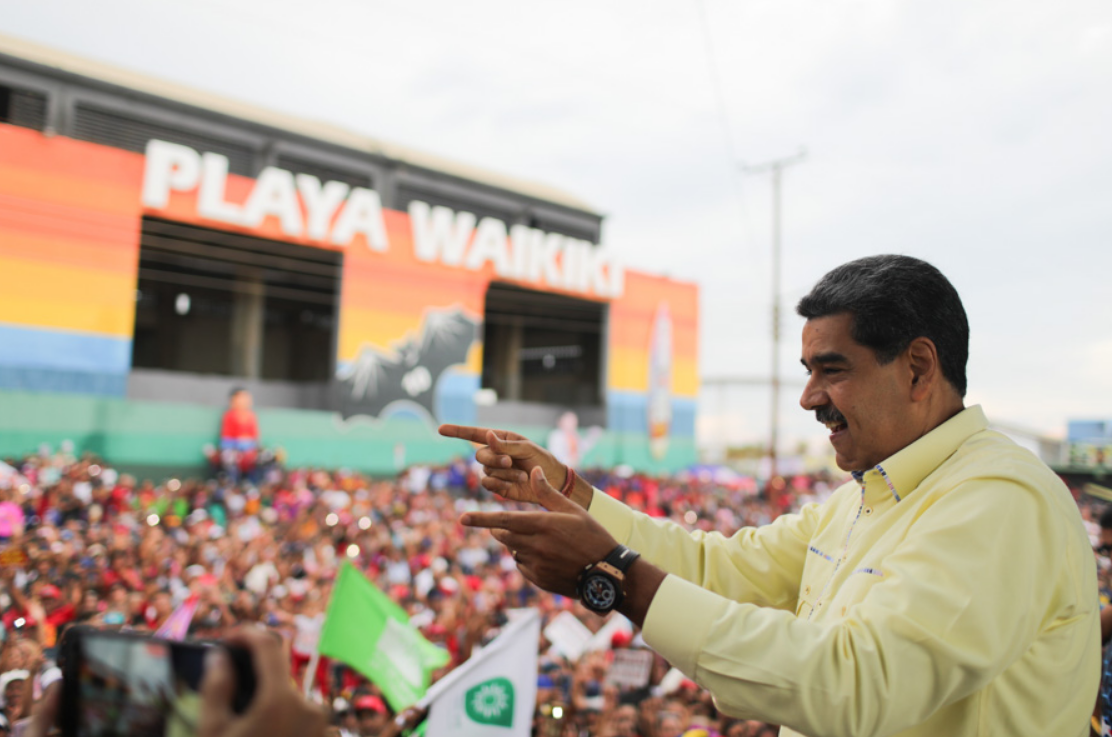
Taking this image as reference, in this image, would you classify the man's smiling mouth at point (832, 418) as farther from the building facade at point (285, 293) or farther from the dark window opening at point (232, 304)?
the dark window opening at point (232, 304)

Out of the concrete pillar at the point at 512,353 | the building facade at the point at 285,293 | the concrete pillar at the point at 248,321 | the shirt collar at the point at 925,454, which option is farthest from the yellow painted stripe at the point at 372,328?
the shirt collar at the point at 925,454

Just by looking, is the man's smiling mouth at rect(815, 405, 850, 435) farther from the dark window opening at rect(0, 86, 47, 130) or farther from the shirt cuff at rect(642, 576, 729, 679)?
the dark window opening at rect(0, 86, 47, 130)

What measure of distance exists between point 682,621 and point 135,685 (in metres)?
0.80

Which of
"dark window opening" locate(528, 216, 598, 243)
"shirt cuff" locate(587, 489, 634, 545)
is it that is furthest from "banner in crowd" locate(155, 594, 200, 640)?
"dark window opening" locate(528, 216, 598, 243)

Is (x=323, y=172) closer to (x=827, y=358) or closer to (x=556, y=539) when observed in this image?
(x=827, y=358)

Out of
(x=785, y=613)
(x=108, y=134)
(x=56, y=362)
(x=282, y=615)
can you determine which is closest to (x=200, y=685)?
(x=785, y=613)

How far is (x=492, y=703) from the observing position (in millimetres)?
3934

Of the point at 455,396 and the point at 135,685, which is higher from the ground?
the point at 455,396

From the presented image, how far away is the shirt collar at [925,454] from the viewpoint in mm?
1558

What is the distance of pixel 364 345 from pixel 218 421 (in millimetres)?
3588

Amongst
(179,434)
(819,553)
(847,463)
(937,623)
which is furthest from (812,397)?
(179,434)

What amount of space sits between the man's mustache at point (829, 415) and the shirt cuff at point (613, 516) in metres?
0.54

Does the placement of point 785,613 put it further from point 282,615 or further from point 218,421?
point 218,421

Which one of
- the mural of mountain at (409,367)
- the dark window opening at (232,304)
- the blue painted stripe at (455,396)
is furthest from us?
the blue painted stripe at (455,396)
